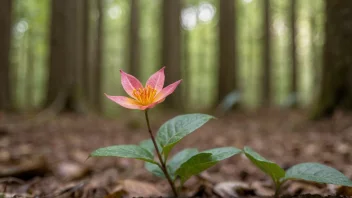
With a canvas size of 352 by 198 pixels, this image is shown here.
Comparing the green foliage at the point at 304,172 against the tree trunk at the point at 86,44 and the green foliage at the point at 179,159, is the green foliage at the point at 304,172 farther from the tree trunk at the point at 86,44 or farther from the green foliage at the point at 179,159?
the tree trunk at the point at 86,44

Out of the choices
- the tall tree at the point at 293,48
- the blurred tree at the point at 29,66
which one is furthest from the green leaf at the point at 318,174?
the blurred tree at the point at 29,66

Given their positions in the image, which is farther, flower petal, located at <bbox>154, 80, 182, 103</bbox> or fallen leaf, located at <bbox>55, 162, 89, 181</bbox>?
fallen leaf, located at <bbox>55, 162, 89, 181</bbox>

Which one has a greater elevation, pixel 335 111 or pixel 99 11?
pixel 99 11

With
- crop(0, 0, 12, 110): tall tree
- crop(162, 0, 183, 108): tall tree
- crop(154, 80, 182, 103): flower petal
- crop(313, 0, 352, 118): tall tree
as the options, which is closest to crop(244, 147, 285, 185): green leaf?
crop(154, 80, 182, 103): flower petal

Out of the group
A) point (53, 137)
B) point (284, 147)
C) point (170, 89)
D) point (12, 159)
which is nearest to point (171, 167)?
point (170, 89)

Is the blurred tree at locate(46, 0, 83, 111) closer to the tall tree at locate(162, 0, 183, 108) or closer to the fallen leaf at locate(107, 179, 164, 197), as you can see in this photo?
the tall tree at locate(162, 0, 183, 108)

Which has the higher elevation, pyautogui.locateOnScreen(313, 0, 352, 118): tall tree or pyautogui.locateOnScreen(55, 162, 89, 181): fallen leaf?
pyautogui.locateOnScreen(313, 0, 352, 118): tall tree

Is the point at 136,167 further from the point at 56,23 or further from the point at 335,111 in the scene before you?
the point at 56,23
